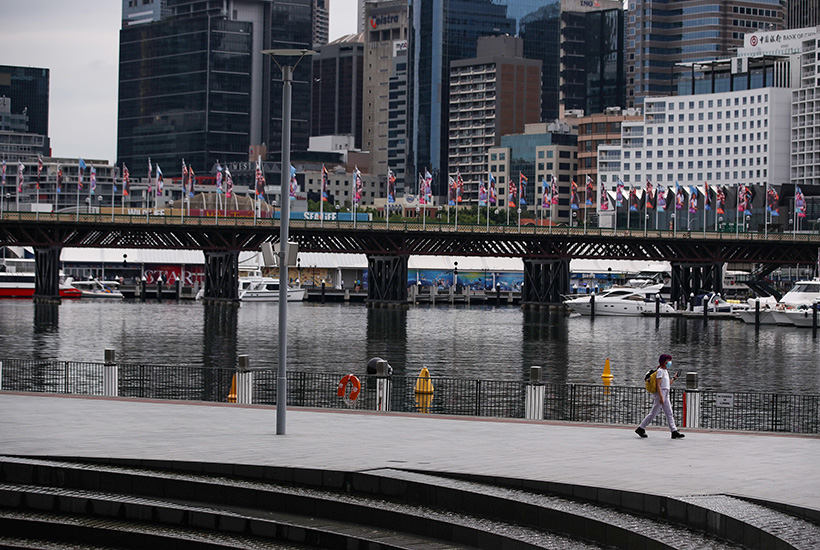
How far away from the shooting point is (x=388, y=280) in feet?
529

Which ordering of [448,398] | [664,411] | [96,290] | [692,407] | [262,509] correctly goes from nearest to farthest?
[262,509]
[664,411]
[692,407]
[448,398]
[96,290]

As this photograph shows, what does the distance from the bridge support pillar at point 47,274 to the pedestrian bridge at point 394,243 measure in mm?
127

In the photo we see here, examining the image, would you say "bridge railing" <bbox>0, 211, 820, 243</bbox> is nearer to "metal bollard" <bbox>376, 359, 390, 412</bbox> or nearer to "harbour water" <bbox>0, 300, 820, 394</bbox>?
"harbour water" <bbox>0, 300, 820, 394</bbox>

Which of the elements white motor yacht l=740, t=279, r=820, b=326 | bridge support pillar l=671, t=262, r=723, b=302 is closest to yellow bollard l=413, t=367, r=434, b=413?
white motor yacht l=740, t=279, r=820, b=326

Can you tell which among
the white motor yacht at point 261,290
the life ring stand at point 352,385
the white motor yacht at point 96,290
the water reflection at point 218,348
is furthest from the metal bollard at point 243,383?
the white motor yacht at point 96,290

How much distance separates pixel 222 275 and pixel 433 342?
69.1 m

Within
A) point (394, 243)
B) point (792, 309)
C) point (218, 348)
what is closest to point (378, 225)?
point (394, 243)

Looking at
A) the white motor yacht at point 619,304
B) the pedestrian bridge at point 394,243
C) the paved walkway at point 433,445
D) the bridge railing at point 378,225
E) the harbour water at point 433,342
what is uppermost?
the bridge railing at point 378,225

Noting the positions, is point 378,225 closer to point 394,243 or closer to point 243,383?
point 394,243

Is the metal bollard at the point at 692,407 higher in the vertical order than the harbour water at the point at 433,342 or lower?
higher

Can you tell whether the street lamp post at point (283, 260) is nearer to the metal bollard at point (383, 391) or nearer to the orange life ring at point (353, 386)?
the metal bollard at point (383, 391)

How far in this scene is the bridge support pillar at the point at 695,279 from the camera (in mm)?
165125

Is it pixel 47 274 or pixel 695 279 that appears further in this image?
pixel 695 279

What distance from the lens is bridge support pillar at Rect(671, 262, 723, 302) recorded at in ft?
542
